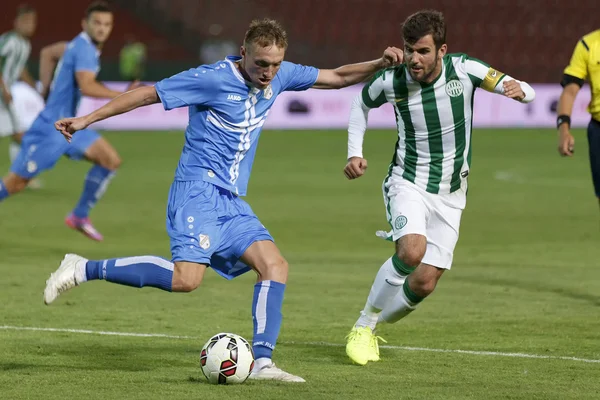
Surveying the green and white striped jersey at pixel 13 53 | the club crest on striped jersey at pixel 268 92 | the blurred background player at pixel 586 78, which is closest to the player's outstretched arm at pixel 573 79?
the blurred background player at pixel 586 78

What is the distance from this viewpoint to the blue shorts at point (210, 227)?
5.97 metres

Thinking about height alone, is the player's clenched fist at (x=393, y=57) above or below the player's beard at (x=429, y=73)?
above

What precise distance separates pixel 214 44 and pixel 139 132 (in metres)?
6.01

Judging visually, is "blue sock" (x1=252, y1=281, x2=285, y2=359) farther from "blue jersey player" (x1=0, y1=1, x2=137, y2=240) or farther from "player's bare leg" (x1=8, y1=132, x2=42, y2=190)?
"player's bare leg" (x1=8, y1=132, x2=42, y2=190)

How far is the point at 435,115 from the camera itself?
6707 mm

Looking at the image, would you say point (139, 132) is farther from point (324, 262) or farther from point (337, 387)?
point (337, 387)

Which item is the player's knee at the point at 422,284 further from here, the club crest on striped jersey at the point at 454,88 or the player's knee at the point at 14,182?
the player's knee at the point at 14,182

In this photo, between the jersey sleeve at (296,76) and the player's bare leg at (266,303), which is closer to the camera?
the player's bare leg at (266,303)

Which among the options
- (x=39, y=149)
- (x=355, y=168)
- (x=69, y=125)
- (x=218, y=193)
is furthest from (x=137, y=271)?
(x=39, y=149)

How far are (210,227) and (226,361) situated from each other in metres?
0.75

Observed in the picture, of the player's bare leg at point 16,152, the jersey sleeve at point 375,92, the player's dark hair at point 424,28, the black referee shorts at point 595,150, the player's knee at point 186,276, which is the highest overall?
the player's dark hair at point 424,28

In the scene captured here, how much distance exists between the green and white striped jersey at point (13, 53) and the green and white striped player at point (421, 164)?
33.6ft

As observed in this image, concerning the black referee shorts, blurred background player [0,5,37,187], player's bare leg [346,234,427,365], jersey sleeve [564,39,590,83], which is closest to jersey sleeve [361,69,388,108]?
player's bare leg [346,234,427,365]

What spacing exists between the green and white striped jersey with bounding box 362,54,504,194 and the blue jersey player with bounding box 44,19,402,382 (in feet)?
2.60
